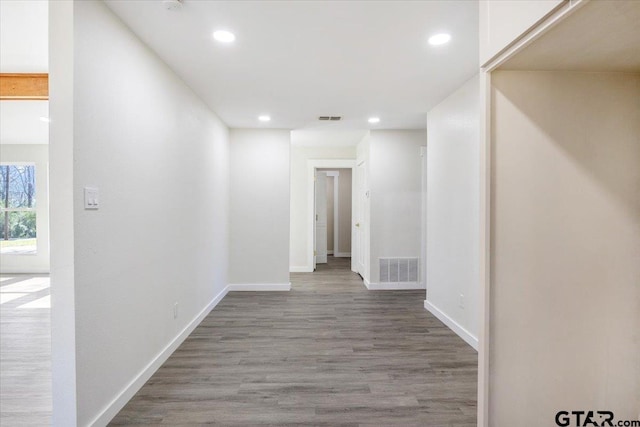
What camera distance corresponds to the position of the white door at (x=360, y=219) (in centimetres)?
567

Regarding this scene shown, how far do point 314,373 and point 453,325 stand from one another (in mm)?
1635

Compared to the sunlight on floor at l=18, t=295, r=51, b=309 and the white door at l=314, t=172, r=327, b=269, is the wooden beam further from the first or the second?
the white door at l=314, t=172, r=327, b=269

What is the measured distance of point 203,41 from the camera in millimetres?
2250

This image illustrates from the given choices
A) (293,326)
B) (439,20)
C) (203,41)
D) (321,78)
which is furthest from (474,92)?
(293,326)

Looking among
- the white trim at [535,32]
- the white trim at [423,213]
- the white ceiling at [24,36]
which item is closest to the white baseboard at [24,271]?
the white ceiling at [24,36]

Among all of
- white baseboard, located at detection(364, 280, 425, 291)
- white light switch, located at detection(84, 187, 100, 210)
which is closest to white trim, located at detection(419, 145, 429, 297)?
white baseboard, located at detection(364, 280, 425, 291)

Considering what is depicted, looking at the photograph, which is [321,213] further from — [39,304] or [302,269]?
[39,304]

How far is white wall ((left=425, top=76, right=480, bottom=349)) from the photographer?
2.87 m

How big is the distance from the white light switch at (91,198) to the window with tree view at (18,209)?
20.9ft

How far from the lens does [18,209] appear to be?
251 inches

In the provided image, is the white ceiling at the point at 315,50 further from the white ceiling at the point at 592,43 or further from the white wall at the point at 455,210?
the white ceiling at the point at 592,43

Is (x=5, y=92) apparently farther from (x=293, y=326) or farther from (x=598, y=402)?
(x=598, y=402)

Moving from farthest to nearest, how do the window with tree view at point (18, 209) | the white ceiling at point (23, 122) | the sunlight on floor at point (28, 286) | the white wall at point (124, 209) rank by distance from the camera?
1. the window with tree view at point (18, 209)
2. the sunlight on floor at point (28, 286)
3. the white ceiling at point (23, 122)
4. the white wall at point (124, 209)

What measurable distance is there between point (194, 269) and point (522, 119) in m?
3.09
